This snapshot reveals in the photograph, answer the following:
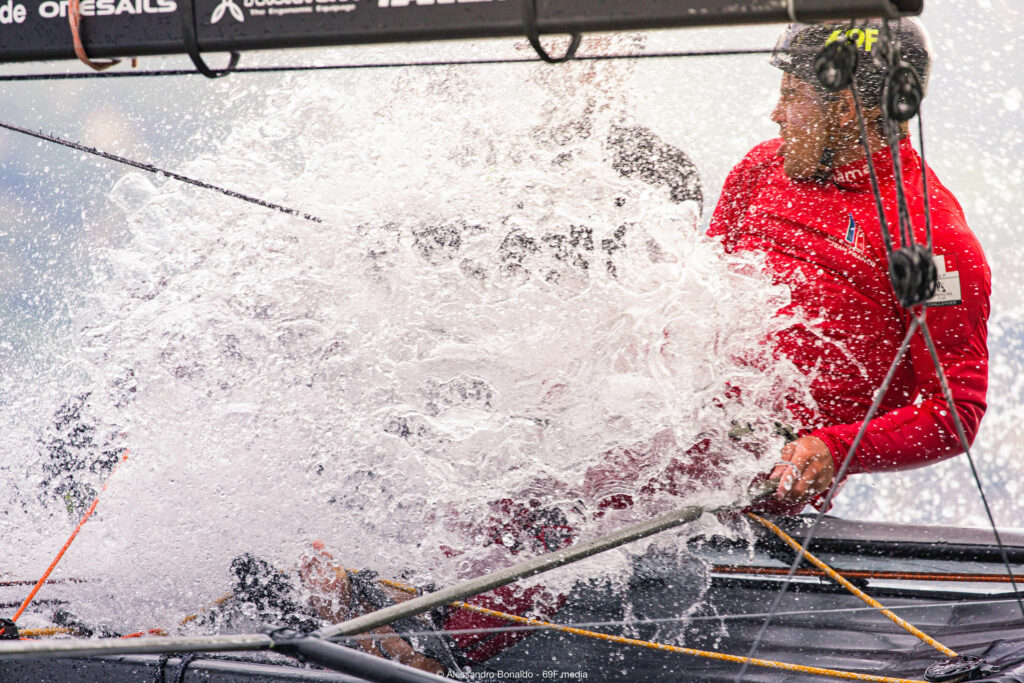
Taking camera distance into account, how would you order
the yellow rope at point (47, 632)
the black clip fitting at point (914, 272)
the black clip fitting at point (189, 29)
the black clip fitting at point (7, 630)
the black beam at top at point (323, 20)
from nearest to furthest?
the black clip fitting at point (914, 272) → the black beam at top at point (323, 20) → the black clip fitting at point (189, 29) → the black clip fitting at point (7, 630) → the yellow rope at point (47, 632)

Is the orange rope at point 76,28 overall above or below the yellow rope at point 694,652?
above

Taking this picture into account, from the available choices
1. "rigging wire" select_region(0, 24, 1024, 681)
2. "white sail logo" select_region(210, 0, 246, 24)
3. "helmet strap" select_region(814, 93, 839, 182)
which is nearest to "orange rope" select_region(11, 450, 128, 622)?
"rigging wire" select_region(0, 24, 1024, 681)

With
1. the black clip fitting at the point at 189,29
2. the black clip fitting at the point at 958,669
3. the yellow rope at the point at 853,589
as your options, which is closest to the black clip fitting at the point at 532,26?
the black clip fitting at the point at 189,29

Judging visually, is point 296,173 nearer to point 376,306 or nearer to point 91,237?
point 376,306

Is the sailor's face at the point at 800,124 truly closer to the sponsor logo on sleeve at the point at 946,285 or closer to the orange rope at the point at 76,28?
the sponsor logo on sleeve at the point at 946,285

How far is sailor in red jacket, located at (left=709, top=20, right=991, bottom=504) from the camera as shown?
117cm

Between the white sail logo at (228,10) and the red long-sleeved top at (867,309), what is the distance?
74 centimetres

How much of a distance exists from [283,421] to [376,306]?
215 mm

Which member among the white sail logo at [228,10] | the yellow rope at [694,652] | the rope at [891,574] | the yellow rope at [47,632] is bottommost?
the yellow rope at [47,632]

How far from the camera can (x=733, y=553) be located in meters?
1.27

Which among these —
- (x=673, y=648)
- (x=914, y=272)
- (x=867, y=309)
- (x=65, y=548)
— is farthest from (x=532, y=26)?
(x=65, y=548)

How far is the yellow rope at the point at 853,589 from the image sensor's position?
43.8 inches

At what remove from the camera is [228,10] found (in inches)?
42.4

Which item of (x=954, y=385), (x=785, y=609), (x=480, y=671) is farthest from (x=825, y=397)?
(x=480, y=671)
